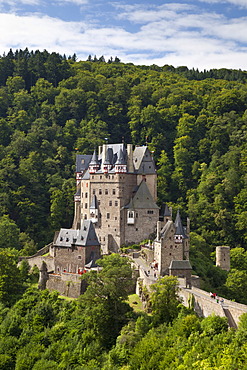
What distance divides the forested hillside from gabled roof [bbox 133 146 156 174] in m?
14.2

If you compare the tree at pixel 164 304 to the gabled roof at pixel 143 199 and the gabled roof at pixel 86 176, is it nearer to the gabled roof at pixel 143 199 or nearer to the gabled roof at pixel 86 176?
the gabled roof at pixel 143 199

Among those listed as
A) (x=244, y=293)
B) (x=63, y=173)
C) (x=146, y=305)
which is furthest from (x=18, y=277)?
(x=63, y=173)

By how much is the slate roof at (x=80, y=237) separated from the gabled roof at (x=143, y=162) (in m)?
11.4

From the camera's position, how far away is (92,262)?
199 ft

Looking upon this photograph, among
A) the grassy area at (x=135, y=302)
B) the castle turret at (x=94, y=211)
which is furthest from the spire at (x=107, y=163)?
the grassy area at (x=135, y=302)

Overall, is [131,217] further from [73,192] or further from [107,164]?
[73,192]

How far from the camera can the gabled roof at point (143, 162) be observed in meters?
71.1

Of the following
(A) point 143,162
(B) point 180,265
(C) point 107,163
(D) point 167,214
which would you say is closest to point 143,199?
(D) point 167,214

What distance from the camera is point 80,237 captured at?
205 ft

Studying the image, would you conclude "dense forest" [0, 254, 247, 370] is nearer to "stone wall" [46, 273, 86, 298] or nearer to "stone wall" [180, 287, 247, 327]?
"stone wall" [180, 287, 247, 327]

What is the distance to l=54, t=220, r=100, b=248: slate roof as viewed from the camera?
6194cm

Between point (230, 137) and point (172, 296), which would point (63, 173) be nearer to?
point (230, 137)

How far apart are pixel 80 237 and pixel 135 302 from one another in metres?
11.9

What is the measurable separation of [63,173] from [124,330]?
168 ft
